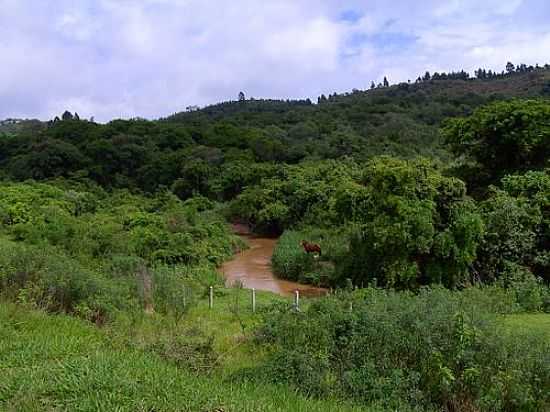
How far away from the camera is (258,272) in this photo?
998 inches

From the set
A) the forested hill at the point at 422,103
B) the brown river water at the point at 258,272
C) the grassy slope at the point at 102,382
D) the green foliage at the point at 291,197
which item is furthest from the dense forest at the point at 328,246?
the forested hill at the point at 422,103

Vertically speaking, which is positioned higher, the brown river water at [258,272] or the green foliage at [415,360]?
the green foliage at [415,360]

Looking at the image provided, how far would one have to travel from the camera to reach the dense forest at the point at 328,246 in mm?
6207

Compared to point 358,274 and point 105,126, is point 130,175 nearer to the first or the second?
point 105,126

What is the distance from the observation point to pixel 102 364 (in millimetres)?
4934

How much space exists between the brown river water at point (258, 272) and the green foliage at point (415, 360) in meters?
13.2

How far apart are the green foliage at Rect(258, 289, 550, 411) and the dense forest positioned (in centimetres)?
2

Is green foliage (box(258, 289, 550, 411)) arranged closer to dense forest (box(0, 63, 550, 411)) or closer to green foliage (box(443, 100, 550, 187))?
dense forest (box(0, 63, 550, 411))

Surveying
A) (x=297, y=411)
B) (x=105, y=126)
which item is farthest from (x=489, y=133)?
(x=105, y=126)

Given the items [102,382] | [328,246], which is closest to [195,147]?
[328,246]

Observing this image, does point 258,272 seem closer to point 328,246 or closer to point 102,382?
point 328,246

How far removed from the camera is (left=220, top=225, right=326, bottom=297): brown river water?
2178 cm

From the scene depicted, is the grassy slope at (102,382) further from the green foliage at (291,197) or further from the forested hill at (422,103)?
the forested hill at (422,103)

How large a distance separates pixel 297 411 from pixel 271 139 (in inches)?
1820
